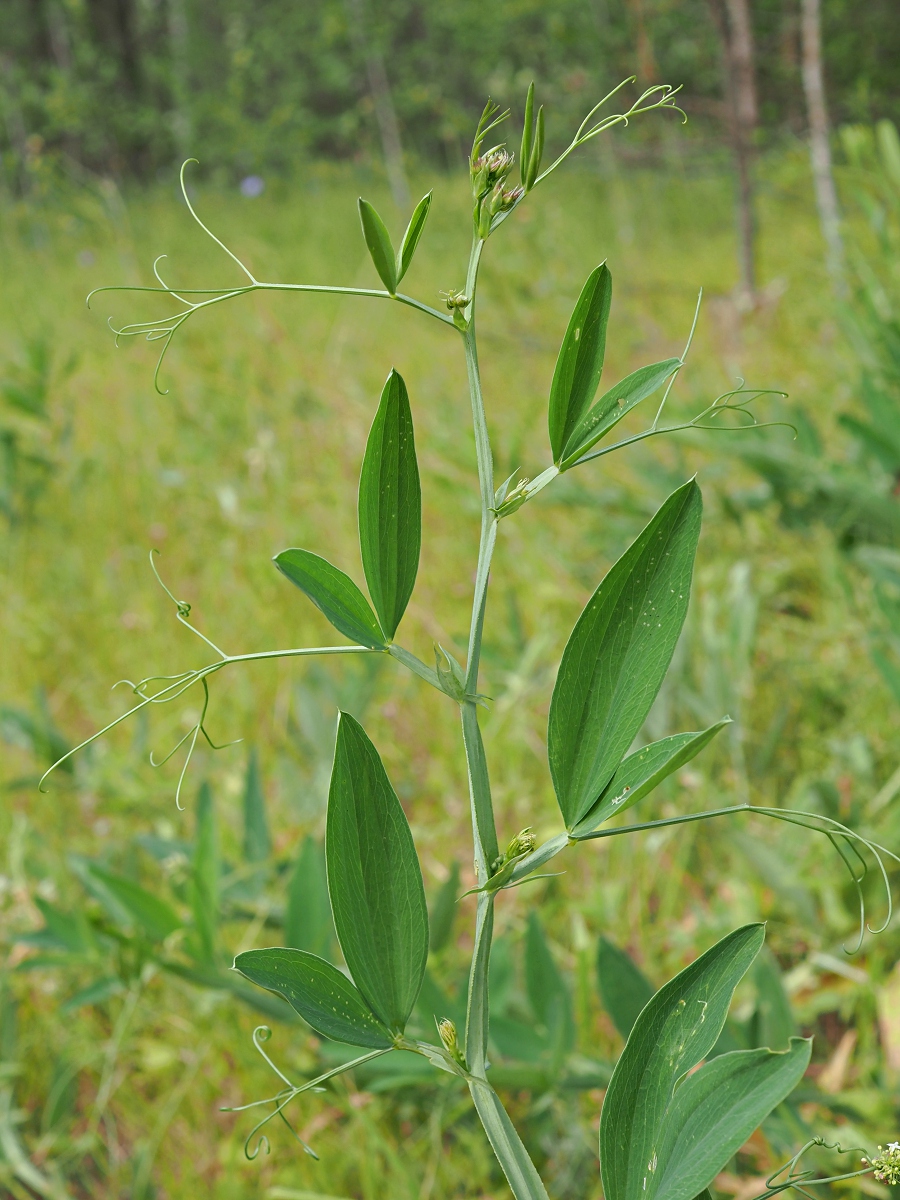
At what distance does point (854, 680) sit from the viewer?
1.13 meters

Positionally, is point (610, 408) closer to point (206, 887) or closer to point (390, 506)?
point (390, 506)

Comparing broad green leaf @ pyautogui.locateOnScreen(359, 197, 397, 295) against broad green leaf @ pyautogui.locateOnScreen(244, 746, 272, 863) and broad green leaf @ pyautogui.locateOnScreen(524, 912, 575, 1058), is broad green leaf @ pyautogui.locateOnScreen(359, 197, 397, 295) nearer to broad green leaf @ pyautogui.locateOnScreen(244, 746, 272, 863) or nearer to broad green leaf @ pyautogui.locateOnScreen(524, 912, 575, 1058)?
broad green leaf @ pyautogui.locateOnScreen(524, 912, 575, 1058)

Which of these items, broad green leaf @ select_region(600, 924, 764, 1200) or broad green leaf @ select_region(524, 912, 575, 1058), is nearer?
broad green leaf @ select_region(600, 924, 764, 1200)

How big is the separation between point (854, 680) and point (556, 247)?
2.38 meters

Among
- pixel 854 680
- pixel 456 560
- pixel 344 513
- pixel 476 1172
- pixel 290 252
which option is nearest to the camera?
pixel 476 1172

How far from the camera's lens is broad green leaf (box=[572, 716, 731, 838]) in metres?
0.29

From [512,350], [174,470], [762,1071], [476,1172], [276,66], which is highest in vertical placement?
[276,66]

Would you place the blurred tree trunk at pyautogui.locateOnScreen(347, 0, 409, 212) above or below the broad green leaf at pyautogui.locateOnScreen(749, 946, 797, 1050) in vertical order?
above

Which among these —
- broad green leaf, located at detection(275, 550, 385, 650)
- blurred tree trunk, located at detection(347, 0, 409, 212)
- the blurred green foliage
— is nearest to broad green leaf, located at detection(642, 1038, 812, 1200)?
broad green leaf, located at detection(275, 550, 385, 650)

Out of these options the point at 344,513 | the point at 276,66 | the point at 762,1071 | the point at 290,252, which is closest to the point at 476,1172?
the point at 762,1071

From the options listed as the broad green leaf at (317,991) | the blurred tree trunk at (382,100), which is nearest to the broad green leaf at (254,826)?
the broad green leaf at (317,991)

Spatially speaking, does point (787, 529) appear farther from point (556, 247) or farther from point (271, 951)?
point (556, 247)

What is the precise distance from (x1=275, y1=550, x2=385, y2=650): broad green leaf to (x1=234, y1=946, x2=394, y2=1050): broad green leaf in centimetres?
10

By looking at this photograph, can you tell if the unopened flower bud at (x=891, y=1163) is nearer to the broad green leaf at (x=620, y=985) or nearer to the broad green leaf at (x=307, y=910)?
the broad green leaf at (x=620, y=985)
